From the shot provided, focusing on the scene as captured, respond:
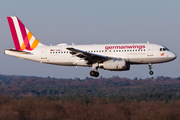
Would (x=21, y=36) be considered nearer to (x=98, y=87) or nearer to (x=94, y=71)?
(x=94, y=71)

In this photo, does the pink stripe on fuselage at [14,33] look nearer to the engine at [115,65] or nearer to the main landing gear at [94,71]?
the main landing gear at [94,71]

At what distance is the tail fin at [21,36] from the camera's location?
54.8 metres

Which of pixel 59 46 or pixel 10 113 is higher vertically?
pixel 59 46

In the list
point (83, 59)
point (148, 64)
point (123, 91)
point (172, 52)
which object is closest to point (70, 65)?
point (83, 59)

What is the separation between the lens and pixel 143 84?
529 ft

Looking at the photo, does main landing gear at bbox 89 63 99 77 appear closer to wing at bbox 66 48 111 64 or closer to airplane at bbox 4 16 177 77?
airplane at bbox 4 16 177 77

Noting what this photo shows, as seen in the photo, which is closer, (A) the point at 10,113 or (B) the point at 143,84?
(A) the point at 10,113

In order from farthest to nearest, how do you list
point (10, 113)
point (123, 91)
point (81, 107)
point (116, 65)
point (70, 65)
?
point (123, 91)
point (81, 107)
point (10, 113)
point (70, 65)
point (116, 65)

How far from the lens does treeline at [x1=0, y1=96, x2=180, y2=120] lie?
58.6 meters

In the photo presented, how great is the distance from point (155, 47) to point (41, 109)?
83.6 feet

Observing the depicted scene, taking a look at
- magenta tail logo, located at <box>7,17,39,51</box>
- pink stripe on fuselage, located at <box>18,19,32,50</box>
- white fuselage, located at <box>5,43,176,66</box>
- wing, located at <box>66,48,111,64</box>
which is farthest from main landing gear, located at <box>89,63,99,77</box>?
pink stripe on fuselage, located at <box>18,19,32,50</box>

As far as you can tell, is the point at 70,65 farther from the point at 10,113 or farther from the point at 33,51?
the point at 10,113

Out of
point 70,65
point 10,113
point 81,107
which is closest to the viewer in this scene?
point 70,65

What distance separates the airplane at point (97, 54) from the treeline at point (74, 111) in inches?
438
